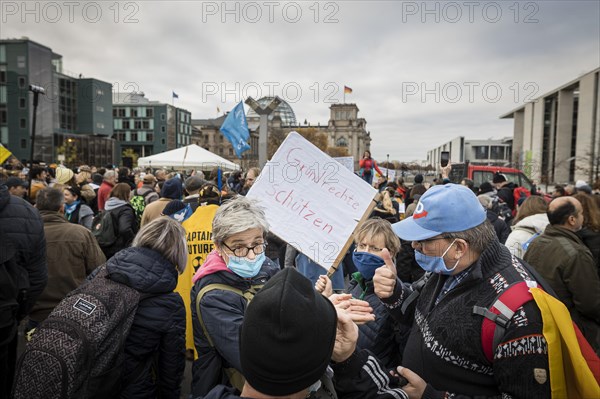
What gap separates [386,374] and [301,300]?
71 cm

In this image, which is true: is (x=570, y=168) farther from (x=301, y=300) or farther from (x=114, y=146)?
(x=114, y=146)

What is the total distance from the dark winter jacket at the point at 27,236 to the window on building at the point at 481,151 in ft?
353

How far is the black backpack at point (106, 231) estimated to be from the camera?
552cm

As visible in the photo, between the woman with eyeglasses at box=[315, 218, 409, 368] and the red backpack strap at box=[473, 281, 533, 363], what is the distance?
2.25ft

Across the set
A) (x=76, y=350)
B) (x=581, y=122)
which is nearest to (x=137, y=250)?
(x=76, y=350)

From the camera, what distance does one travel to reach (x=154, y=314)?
8.33 ft

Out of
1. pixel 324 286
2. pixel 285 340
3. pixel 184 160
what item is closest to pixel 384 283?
pixel 324 286

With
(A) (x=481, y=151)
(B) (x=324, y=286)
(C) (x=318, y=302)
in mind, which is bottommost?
(B) (x=324, y=286)

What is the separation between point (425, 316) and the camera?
2.01 meters

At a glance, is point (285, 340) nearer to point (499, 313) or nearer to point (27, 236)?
point (499, 313)

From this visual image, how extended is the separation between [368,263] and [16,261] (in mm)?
2890

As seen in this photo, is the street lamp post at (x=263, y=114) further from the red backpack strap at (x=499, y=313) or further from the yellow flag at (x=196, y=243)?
the red backpack strap at (x=499, y=313)

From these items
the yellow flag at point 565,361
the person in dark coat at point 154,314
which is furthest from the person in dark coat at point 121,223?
the yellow flag at point 565,361

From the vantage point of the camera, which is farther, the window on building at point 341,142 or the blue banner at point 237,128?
the window on building at point 341,142
